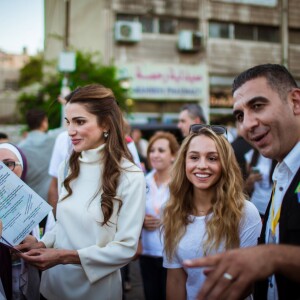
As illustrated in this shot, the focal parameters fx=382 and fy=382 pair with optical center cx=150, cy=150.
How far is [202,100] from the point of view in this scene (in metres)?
19.5

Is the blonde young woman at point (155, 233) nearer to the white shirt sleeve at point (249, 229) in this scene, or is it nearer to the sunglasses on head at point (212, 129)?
the sunglasses on head at point (212, 129)

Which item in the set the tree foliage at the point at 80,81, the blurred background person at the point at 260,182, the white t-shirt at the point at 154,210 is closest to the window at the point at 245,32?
the tree foliage at the point at 80,81

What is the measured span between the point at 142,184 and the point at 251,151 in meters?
2.45

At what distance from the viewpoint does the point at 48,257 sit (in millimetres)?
2100

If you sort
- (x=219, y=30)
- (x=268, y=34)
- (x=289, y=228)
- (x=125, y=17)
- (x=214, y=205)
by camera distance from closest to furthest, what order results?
(x=289, y=228) → (x=214, y=205) → (x=125, y=17) → (x=219, y=30) → (x=268, y=34)

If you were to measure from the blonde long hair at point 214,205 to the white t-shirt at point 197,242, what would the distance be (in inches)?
1.3

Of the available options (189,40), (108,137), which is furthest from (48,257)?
(189,40)

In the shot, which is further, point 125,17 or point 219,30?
point 219,30

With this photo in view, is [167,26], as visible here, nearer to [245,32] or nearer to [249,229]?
[245,32]

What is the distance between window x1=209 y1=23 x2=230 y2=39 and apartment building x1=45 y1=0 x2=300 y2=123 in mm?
49

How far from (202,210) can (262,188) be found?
1916 millimetres

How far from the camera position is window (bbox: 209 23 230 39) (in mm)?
19625

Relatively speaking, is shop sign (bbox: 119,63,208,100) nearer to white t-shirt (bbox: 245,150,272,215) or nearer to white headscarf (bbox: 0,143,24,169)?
white t-shirt (bbox: 245,150,272,215)

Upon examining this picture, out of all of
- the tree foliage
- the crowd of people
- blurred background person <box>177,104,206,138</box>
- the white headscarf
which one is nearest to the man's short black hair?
the crowd of people
